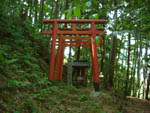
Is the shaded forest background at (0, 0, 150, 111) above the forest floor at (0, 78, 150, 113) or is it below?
above

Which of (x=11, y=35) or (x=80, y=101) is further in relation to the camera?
(x=11, y=35)

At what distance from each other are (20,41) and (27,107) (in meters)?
5.69

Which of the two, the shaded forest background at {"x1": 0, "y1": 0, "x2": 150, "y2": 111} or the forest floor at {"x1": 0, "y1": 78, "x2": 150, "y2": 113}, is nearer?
the shaded forest background at {"x1": 0, "y1": 0, "x2": 150, "y2": 111}

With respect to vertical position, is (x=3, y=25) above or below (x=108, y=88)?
above

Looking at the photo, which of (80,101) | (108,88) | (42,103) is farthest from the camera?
(108,88)

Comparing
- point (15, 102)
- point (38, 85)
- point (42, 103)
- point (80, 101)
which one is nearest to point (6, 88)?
point (15, 102)

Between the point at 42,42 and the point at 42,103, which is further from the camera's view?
the point at 42,42

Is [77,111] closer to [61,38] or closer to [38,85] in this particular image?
[38,85]

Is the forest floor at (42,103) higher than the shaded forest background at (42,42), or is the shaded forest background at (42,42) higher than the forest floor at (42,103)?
the shaded forest background at (42,42)

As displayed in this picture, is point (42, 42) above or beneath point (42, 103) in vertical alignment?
above

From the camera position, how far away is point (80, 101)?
20.0 ft

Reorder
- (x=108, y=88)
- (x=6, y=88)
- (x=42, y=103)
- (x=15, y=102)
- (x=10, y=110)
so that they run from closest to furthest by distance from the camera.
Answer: (x=10, y=110) < (x=15, y=102) < (x=6, y=88) < (x=42, y=103) < (x=108, y=88)

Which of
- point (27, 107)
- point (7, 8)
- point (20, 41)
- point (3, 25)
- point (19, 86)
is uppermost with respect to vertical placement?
point (7, 8)

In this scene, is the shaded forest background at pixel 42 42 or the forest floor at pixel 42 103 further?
the forest floor at pixel 42 103
